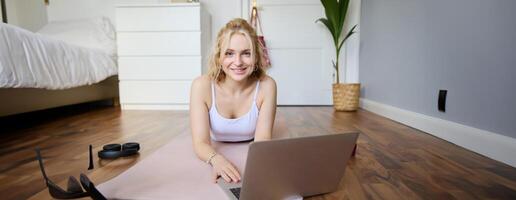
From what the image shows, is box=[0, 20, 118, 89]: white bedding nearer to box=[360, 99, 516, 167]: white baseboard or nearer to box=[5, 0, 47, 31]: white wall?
box=[5, 0, 47, 31]: white wall

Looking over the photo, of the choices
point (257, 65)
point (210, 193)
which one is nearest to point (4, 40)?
point (257, 65)

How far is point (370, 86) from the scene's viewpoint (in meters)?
2.65

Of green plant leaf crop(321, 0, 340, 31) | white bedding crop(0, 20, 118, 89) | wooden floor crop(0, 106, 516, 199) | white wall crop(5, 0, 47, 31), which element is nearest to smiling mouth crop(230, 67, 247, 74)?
wooden floor crop(0, 106, 516, 199)

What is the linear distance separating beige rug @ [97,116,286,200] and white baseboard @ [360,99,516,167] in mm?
915

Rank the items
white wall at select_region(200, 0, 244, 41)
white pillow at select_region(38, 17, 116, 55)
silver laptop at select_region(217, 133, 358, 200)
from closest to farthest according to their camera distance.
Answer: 1. silver laptop at select_region(217, 133, 358, 200)
2. white pillow at select_region(38, 17, 116, 55)
3. white wall at select_region(200, 0, 244, 41)

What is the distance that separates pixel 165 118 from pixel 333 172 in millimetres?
1651

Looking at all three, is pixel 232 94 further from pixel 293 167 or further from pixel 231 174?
pixel 293 167

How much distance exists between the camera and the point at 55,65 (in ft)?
6.37

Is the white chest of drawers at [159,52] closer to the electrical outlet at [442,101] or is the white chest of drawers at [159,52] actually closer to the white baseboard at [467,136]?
the white baseboard at [467,136]

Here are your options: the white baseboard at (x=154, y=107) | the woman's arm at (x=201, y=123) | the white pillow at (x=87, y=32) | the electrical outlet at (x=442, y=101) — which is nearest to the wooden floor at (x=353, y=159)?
the electrical outlet at (x=442, y=101)

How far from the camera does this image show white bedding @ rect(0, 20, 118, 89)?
59.4 inches

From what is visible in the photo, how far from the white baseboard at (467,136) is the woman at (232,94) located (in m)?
0.82

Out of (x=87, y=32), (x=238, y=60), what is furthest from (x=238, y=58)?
(x=87, y=32)

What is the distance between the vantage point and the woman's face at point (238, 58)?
95 cm
